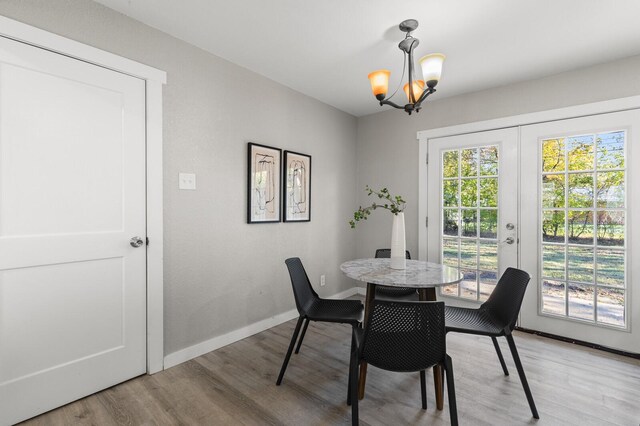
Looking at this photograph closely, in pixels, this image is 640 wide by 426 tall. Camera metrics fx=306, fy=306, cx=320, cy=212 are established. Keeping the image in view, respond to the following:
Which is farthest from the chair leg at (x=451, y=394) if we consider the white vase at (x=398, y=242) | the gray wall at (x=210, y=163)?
the gray wall at (x=210, y=163)

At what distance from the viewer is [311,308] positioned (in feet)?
7.18

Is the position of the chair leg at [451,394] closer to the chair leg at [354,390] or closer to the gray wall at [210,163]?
the chair leg at [354,390]

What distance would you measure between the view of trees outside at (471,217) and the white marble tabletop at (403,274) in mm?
1174

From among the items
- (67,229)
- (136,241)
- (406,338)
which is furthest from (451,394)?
(67,229)

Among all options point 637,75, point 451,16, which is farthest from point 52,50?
point 637,75

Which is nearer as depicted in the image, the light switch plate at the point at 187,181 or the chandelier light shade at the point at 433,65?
the chandelier light shade at the point at 433,65

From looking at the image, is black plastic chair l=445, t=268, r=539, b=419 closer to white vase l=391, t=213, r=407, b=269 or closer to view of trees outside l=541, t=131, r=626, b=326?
white vase l=391, t=213, r=407, b=269

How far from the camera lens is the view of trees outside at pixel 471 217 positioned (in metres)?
3.10

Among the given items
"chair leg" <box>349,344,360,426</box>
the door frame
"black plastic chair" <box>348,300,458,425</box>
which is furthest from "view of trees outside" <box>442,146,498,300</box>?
the door frame

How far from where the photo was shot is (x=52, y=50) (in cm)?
170

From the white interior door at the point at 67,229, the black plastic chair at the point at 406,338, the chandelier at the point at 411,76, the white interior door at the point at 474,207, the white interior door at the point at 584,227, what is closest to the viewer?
the black plastic chair at the point at 406,338

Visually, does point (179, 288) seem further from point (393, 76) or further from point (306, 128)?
point (393, 76)

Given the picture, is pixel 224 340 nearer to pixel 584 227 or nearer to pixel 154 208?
pixel 154 208

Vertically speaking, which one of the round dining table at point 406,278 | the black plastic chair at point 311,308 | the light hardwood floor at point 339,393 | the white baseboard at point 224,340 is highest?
the round dining table at point 406,278
